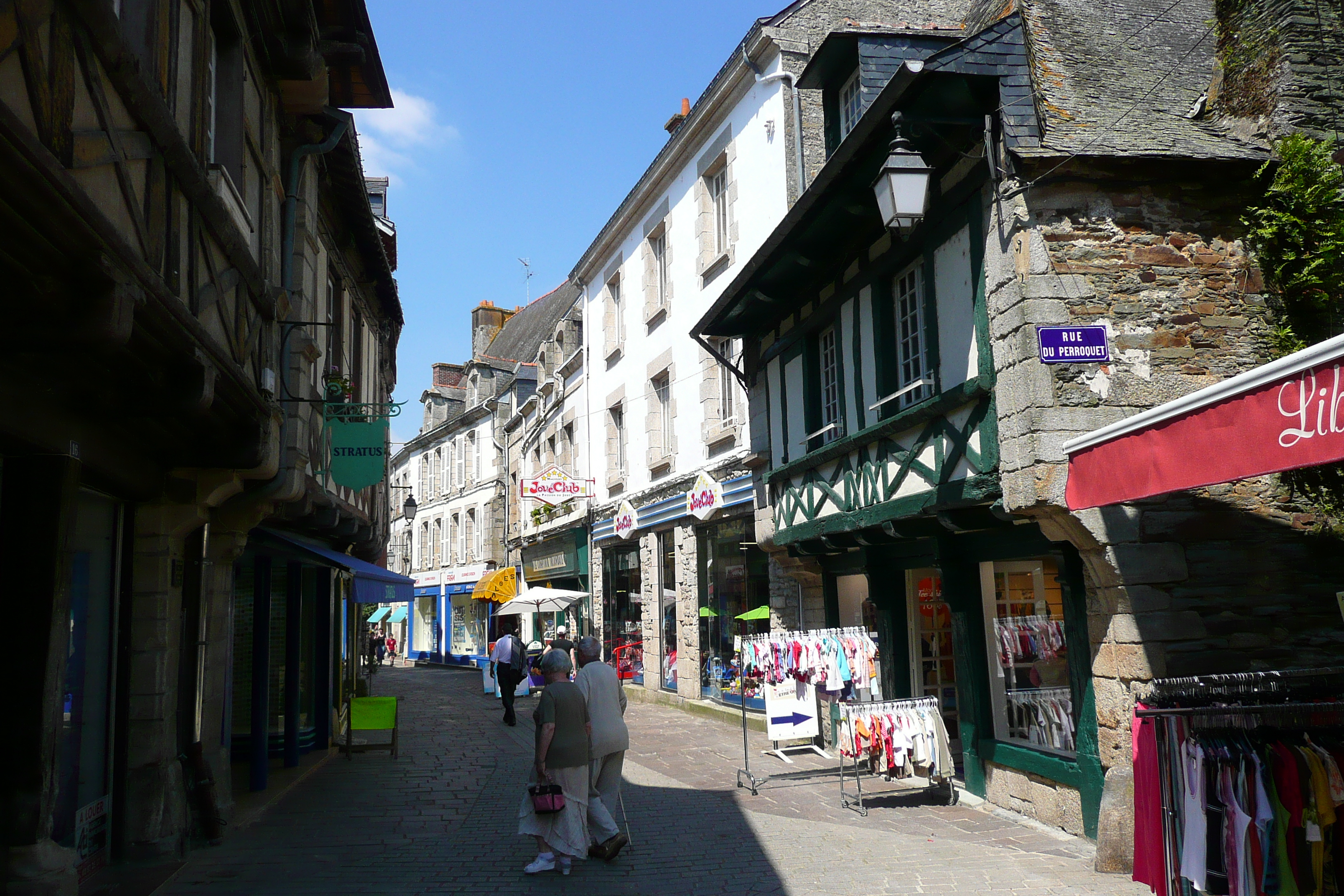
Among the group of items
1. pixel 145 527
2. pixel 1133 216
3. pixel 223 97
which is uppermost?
pixel 223 97

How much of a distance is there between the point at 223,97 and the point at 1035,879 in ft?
22.4

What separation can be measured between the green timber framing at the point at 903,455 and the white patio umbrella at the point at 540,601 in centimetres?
761

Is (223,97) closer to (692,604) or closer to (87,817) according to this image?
(87,817)

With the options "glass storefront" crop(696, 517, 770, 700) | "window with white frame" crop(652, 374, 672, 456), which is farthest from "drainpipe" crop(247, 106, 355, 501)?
"window with white frame" crop(652, 374, 672, 456)

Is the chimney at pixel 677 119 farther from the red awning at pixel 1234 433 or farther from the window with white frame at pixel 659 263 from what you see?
the red awning at pixel 1234 433

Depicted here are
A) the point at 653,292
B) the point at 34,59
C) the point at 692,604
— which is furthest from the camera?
the point at 653,292

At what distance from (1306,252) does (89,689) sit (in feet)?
26.5

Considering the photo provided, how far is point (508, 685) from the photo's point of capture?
15.1m

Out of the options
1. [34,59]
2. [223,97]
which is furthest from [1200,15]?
[34,59]

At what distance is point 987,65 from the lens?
6.95 m

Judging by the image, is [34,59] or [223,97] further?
[223,97]

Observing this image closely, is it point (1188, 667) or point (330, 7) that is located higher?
point (330, 7)

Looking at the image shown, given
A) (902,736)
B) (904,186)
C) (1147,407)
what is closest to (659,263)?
(904,186)

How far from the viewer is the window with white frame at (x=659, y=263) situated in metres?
17.0
